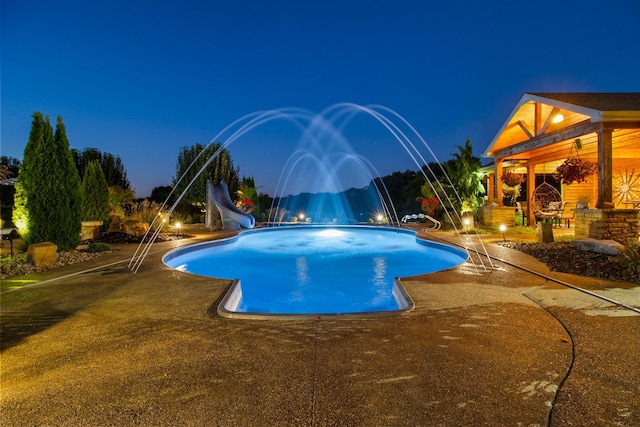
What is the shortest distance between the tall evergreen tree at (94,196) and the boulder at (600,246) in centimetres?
1682

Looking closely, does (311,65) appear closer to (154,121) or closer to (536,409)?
(154,121)

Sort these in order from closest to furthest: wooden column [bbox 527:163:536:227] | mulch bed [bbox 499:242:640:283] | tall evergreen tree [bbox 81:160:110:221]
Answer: mulch bed [bbox 499:242:640:283] → tall evergreen tree [bbox 81:160:110:221] → wooden column [bbox 527:163:536:227]

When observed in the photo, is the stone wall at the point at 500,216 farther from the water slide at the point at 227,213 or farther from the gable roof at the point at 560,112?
the water slide at the point at 227,213

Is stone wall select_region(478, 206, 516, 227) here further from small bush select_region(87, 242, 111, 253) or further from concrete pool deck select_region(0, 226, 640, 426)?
small bush select_region(87, 242, 111, 253)

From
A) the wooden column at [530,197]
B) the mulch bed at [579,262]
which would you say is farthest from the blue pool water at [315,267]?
the wooden column at [530,197]

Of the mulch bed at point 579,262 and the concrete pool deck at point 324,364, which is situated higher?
the mulch bed at point 579,262

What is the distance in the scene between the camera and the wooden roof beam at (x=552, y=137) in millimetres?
9803

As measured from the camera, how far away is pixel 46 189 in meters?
8.84

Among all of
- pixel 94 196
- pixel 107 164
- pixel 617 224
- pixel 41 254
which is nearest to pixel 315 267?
pixel 41 254

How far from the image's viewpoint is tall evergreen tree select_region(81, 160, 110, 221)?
1414cm

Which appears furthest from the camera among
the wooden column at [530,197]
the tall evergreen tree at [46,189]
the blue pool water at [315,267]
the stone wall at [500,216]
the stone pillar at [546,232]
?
the wooden column at [530,197]

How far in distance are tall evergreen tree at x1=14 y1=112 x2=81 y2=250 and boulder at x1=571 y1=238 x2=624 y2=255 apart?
1328 centimetres

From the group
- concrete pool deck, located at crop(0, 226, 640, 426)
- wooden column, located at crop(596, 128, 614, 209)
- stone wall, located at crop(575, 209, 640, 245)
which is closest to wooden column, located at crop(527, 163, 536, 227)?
wooden column, located at crop(596, 128, 614, 209)

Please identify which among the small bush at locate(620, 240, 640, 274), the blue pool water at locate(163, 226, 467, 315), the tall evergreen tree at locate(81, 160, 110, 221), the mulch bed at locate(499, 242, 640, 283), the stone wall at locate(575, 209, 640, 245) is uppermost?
the tall evergreen tree at locate(81, 160, 110, 221)
